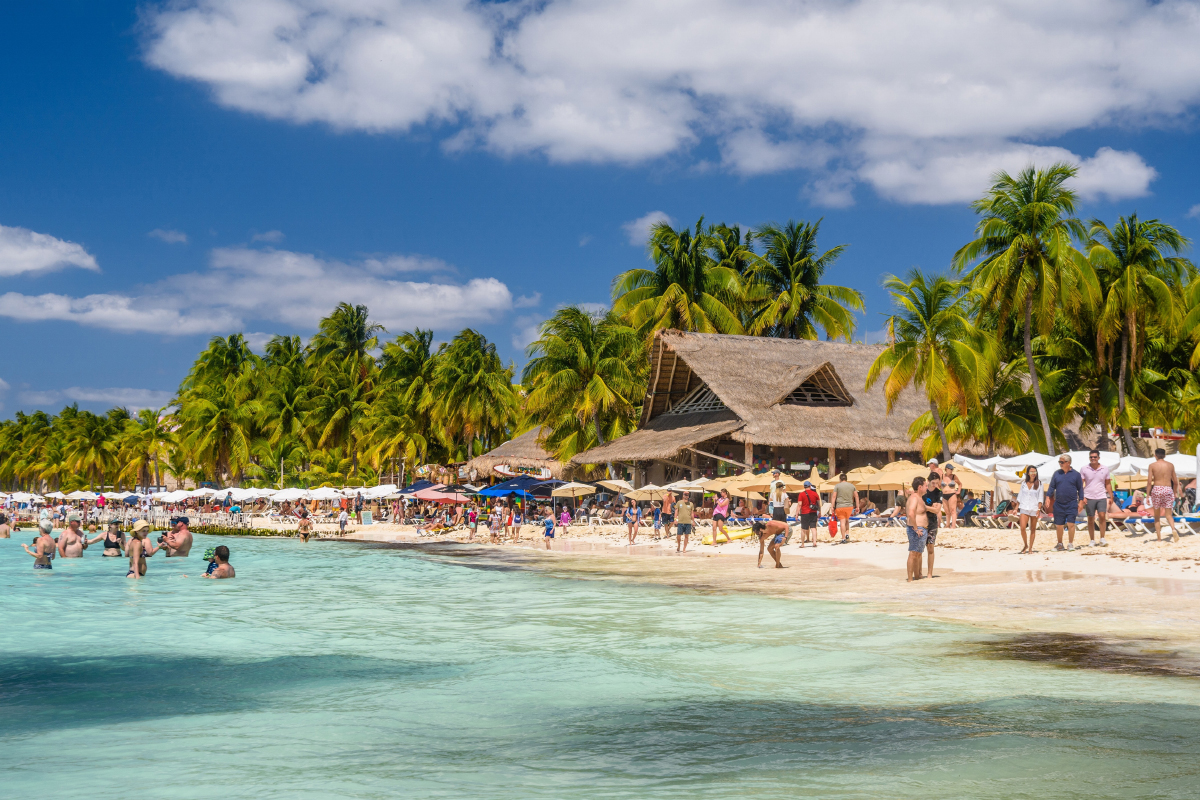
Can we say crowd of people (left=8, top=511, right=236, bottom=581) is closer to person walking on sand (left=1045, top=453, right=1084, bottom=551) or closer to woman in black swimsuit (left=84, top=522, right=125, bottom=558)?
woman in black swimsuit (left=84, top=522, right=125, bottom=558)

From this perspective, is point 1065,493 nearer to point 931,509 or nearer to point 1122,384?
point 931,509

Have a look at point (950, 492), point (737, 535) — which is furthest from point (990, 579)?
point (737, 535)

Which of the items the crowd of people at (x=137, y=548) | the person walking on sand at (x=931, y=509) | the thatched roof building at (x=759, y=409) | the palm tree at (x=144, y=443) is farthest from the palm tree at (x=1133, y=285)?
the palm tree at (x=144, y=443)

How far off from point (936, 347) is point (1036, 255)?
3648mm

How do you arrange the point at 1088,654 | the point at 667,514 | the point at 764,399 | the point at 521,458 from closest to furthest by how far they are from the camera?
1. the point at 1088,654
2. the point at 667,514
3. the point at 764,399
4. the point at 521,458

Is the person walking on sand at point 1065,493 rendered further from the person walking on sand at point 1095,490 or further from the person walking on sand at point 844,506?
the person walking on sand at point 844,506

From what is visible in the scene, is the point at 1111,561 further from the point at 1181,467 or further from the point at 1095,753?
the point at 1095,753

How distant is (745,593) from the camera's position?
14648 mm

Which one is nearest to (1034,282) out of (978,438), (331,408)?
(978,438)

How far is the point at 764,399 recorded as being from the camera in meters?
33.1

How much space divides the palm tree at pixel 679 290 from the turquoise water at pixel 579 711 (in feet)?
95.7

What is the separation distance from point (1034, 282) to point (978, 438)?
7262mm

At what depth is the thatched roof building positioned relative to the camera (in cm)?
3175

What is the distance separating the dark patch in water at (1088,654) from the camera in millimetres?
7883
